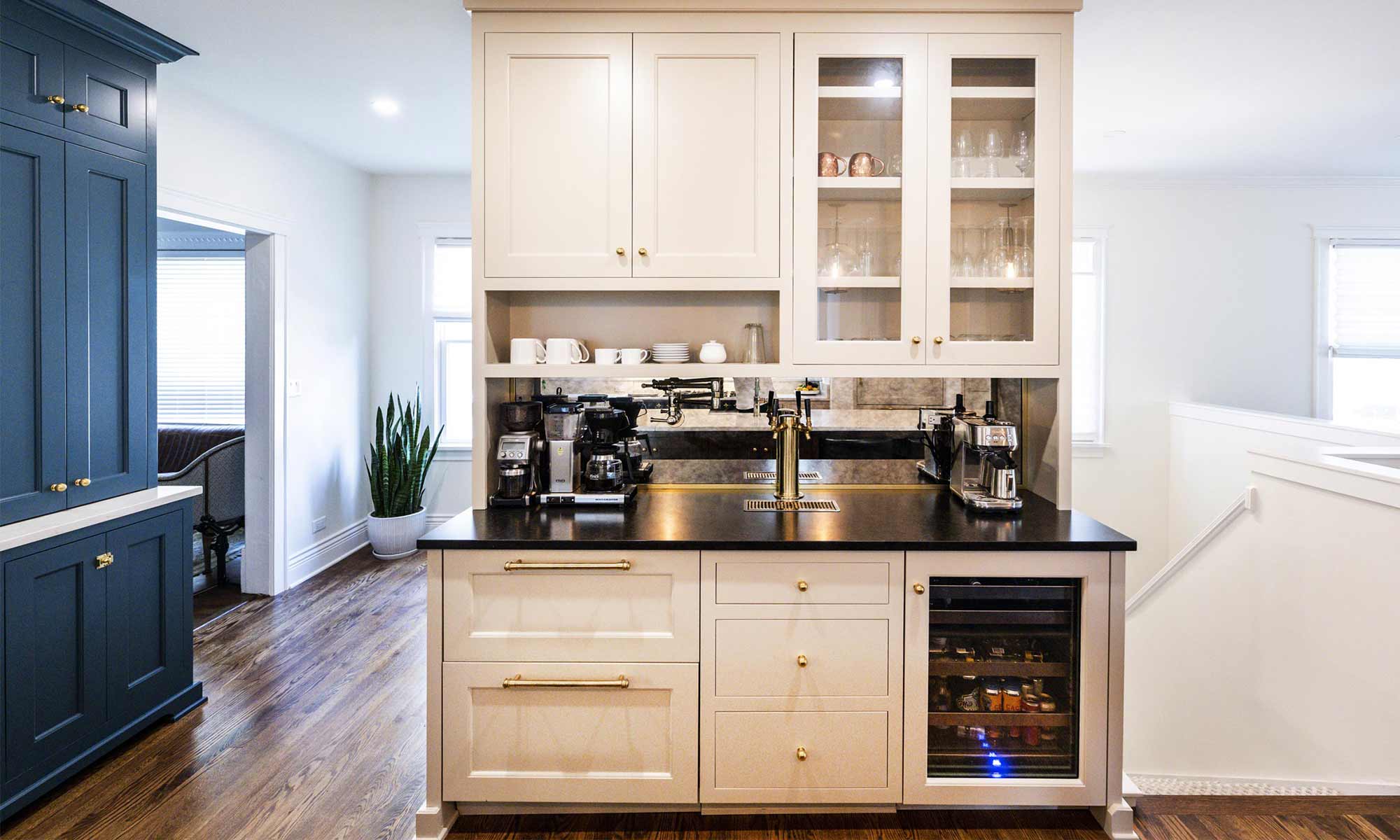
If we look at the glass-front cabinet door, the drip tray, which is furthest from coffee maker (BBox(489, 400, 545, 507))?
the glass-front cabinet door

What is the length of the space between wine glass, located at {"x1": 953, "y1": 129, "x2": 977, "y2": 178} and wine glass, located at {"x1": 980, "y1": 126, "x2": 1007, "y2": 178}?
0.14 ft

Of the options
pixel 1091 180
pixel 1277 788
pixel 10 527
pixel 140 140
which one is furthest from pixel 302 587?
pixel 1091 180

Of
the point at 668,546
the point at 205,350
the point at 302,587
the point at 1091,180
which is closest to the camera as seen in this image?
the point at 668,546

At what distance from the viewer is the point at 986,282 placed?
7.54 ft

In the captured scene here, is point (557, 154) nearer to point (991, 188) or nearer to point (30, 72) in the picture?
point (991, 188)

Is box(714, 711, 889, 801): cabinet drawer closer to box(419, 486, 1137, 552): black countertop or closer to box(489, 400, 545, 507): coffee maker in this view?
box(419, 486, 1137, 552): black countertop

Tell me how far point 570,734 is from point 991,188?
6.89 ft

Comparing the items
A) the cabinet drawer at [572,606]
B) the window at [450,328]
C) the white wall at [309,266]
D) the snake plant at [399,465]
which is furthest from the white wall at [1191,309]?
the white wall at [309,266]

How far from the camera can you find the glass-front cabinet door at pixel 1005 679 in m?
1.93

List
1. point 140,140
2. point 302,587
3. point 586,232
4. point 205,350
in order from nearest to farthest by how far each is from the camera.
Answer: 1. point 586,232
2. point 140,140
3. point 302,587
4. point 205,350

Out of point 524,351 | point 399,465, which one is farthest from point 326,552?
point 524,351

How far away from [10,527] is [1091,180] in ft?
18.6

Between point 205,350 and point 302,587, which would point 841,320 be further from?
point 205,350

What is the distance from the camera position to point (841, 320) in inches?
91.6
